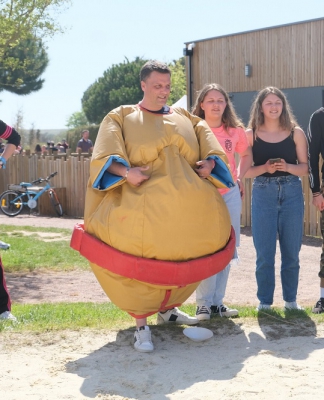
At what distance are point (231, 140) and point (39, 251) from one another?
612 centimetres

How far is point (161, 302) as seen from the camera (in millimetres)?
4820

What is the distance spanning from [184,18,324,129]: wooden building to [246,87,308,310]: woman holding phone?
12694mm

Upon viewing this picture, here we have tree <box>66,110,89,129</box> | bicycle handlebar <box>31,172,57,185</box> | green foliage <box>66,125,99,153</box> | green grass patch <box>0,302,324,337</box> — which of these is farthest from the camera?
tree <box>66,110,89,129</box>

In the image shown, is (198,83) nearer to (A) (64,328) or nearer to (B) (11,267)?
(B) (11,267)

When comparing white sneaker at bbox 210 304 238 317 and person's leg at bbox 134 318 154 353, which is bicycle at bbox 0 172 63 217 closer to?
white sneaker at bbox 210 304 238 317

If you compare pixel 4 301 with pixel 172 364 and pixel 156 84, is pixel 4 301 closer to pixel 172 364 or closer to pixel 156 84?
pixel 172 364

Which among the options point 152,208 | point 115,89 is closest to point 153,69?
point 152,208

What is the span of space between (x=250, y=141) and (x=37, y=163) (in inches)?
582

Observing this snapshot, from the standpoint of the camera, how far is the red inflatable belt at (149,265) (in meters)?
4.55

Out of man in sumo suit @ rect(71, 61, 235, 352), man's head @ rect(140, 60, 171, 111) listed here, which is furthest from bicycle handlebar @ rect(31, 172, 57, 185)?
man's head @ rect(140, 60, 171, 111)

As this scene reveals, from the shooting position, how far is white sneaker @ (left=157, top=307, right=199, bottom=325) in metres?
5.39

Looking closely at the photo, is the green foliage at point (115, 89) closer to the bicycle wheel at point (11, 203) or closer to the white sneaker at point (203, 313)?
the bicycle wheel at point (11, 203)

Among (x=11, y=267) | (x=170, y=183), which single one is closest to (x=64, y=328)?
(x=170, y=183)

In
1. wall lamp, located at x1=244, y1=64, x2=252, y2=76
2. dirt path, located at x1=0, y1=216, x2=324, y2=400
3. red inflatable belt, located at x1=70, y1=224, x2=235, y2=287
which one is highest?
wall lamp, located at x1=244, y1=64, x2=252, y2=76
